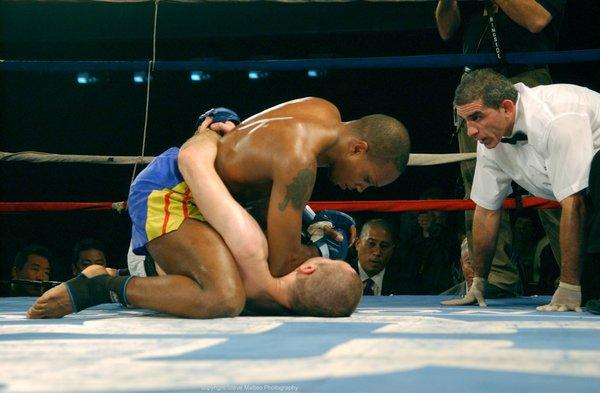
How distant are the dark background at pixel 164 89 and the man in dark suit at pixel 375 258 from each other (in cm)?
188

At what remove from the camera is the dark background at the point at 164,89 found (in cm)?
517

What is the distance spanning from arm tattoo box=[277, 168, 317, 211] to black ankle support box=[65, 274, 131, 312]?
1.39ft

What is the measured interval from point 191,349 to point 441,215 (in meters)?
2.75

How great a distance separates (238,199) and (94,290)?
413mm

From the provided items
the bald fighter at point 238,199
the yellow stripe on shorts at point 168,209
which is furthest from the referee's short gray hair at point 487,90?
the yellow stripe on shorts at point 168,209

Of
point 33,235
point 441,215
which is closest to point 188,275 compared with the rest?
point 441,215

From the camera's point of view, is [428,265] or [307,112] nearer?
[307,112]

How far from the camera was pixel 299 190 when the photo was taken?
1713 mm

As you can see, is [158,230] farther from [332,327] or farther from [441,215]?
[441,215]

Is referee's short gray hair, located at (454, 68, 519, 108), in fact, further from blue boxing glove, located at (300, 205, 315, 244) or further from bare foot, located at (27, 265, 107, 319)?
bare foot, located at (27, 265, 107, 319)

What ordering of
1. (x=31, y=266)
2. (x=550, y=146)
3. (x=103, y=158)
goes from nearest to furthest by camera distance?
(x=550, y=146) < (x=103, y=158) < (x=31, y=266)

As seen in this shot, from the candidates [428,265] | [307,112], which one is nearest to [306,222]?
[307,112]

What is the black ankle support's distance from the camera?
178 cm

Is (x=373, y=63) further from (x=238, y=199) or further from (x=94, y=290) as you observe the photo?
(x=94, y=290)
